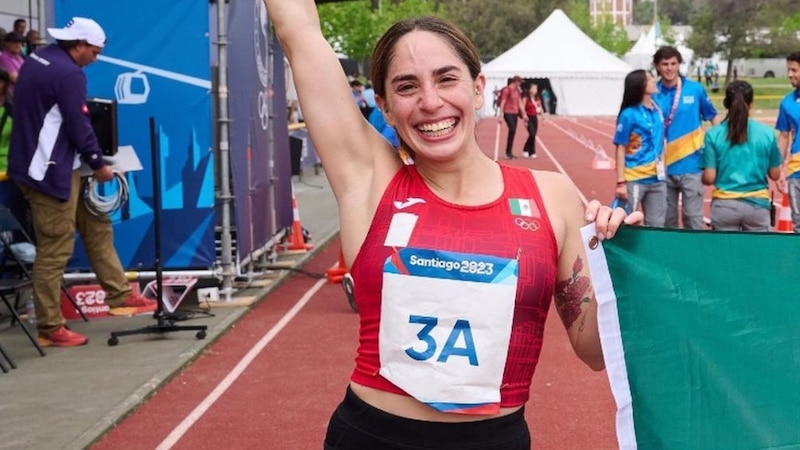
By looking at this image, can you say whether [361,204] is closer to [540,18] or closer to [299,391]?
[299,391]

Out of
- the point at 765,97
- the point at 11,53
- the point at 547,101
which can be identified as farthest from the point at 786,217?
the point at 547,101

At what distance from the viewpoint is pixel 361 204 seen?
121 inches

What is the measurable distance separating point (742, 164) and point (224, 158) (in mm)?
4484

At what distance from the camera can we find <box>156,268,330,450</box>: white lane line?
7.39 m

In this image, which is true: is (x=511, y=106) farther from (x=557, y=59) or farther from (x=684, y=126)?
(x=557, y=59)

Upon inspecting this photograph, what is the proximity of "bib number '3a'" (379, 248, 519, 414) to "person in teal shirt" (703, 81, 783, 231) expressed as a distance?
25.8ft

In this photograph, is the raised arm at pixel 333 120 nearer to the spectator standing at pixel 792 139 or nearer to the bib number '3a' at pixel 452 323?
the bib number '3a' at pixel 452 323

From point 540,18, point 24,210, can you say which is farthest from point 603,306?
point 540,18

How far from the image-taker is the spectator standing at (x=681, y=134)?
11367 millimetres

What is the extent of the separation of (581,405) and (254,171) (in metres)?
5.68

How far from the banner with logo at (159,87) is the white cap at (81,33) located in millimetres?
1735

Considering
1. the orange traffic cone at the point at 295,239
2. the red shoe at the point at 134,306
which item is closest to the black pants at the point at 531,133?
the orange traffic cone at the point at 295,239

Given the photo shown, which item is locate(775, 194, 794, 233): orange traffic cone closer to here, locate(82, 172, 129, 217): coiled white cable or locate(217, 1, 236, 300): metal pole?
locate(217, 1, 236, 300): metal pole

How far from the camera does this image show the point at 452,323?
9.53 ft
